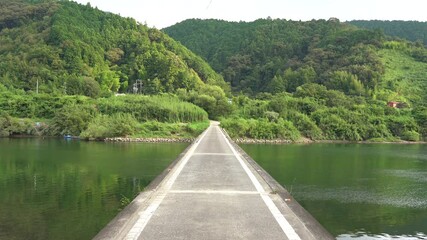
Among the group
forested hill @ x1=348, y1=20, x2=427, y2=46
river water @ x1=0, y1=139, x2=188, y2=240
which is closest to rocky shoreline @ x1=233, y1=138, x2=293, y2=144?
river water @ x1=0, y1=139, x2=188, y2=240

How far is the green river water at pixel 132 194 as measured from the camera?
1125 cm

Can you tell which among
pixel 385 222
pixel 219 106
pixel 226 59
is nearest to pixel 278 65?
pixel 226 59

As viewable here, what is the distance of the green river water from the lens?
11.2 meters

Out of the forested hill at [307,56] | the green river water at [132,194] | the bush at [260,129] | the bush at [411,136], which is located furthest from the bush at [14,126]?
the forested hill at [307,56]

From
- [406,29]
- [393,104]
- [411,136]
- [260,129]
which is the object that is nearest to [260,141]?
[260,129]

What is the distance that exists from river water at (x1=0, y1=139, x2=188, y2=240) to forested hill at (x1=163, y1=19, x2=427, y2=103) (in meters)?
81.3

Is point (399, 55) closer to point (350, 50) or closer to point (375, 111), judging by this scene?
point (350, 50)

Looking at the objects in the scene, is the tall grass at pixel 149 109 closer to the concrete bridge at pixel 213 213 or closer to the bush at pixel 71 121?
the bush at pixel 71 121

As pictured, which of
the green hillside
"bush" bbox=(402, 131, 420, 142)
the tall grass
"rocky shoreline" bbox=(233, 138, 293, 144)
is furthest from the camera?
"bush" bbox=(402, 131, 420, 142)

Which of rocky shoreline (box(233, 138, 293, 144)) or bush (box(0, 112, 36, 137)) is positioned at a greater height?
bush (box(0, 112, 36, 137))

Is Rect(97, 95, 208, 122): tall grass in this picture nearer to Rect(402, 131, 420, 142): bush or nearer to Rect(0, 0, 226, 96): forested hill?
Rect(0, 0, 226, 96): forested hill

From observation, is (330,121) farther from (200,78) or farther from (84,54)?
(84,54)

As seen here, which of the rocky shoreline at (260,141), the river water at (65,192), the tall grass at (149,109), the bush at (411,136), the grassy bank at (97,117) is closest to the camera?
the river water at (65,192)

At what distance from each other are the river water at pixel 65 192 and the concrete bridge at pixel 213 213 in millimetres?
2300
